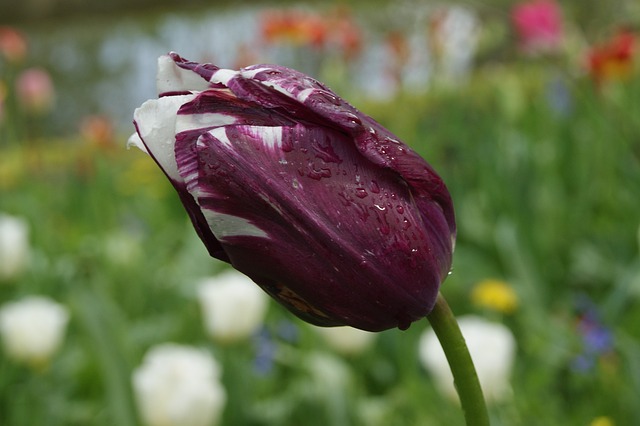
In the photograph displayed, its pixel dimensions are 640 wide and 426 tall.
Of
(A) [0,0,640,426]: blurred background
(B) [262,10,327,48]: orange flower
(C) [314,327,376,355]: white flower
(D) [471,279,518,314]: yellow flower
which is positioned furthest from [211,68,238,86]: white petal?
(B) [262,10,327,48]: orange flower

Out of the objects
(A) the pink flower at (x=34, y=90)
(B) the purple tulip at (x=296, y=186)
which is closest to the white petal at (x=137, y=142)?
(B) the purple tulip at (x=296, y=186)

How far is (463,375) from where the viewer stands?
0.40 meters

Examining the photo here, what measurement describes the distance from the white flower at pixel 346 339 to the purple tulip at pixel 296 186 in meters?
1.14

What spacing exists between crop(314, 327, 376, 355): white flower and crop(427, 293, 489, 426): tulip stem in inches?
45.6

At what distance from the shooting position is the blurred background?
130 centimetres

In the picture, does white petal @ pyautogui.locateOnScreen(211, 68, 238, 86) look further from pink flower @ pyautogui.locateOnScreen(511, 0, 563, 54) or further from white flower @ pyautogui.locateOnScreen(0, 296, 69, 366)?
pink flower @ pyautogui.locateOnScreen(511, 0, 563, 54)

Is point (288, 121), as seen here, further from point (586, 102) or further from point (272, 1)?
point (272, 1)

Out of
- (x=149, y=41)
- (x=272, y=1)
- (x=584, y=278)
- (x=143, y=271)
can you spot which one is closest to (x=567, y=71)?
(x=584, y=278)

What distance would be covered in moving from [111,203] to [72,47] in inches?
400

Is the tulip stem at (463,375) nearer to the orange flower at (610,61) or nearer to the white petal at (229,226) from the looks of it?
the white petal at (229,226)

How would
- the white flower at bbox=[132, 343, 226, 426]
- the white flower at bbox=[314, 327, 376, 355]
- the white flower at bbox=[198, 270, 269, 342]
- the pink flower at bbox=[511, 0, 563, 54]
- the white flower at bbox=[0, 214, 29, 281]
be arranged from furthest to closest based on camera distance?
the pink flower at bbox=[511, 0, 563, 54]
the white flower at bbox=[0, 214, 29, 281]
the white flower at bbox=[314, 327, 376, 355]
the white flower at bbox=[198, 270, 269, 342]
the white flower at bbox=[132, 343, 226, 426]

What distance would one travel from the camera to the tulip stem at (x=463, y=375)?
1.29ft

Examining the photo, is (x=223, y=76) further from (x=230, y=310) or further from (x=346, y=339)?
(x=346, y=339)

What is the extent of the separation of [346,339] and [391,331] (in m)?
0.19
